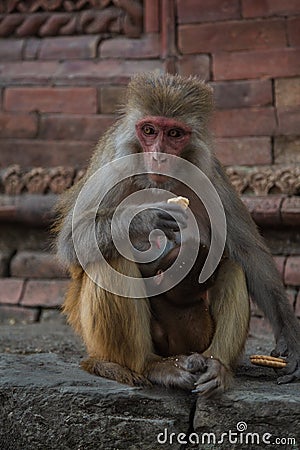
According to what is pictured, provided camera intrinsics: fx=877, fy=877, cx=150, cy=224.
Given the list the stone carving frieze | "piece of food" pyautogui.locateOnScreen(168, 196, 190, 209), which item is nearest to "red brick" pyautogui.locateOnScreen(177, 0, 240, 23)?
the stone carving frieze

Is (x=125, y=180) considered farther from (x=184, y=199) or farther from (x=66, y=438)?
(x=66, y=438)

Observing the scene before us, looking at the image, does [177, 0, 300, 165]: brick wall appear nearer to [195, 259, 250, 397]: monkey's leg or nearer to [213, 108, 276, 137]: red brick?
[213, 108, 276, 137]: red brick

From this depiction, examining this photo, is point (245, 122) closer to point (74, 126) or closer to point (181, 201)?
point (74, 126)

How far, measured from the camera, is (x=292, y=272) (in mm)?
6293

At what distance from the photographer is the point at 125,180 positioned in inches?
178

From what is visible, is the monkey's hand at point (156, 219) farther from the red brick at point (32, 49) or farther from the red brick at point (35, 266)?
the red brick at point (32, 49)

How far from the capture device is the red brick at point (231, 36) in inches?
258

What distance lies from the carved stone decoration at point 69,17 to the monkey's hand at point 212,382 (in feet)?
12.2

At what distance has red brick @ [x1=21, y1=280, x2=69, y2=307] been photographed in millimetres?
6938

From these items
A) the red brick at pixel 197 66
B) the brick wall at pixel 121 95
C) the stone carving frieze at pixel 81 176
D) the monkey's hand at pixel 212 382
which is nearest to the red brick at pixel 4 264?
the brick wall at pixel 121 95

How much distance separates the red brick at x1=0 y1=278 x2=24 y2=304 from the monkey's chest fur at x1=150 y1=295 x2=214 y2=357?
2708 millimetres

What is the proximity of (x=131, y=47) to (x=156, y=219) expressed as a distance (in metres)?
3.23

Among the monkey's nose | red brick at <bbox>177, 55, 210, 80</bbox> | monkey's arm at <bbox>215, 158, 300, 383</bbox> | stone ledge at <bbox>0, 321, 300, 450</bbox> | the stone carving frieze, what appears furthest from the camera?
red brick at <bbox>177, 55, 210, 80</bbox>

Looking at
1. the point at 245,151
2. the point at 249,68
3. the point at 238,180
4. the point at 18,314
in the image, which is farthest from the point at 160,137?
the point at 18,314
